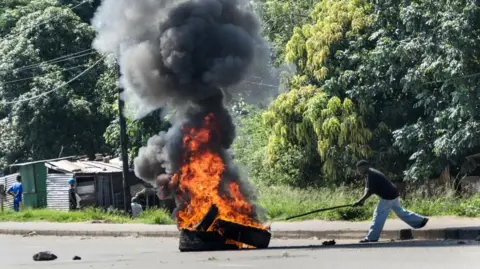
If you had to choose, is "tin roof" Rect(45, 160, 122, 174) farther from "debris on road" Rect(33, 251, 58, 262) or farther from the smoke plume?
"debris on road" Rect(33, 251, 58, 262)

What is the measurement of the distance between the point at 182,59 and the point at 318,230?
17.0ft

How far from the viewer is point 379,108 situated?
92.1 ft

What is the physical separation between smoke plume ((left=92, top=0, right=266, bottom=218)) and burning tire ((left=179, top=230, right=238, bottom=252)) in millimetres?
1000

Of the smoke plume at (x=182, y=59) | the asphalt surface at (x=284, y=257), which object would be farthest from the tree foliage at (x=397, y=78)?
the smoke plume at (x=182, y=59)

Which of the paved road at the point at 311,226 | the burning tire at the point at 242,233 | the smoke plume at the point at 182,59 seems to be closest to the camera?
the burning tire at the point at 242,233

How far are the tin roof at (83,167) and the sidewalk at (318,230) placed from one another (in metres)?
7.53

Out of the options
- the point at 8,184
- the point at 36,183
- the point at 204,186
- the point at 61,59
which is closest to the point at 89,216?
the point at 36,183

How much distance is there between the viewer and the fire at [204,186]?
49.8ft

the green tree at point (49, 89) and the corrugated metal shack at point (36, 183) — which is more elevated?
the green tree at point (49, 89)

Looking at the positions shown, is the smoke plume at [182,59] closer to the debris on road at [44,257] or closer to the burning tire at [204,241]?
the burning tire at [204,241]

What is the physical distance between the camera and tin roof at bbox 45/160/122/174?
3475cm

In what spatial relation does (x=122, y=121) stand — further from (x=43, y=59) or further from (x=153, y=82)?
(x=43, y=59)

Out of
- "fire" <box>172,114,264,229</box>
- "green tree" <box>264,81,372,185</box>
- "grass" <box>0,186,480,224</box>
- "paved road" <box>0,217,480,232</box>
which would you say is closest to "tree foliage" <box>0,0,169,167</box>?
"grass" <box>0,186,480,224</box>

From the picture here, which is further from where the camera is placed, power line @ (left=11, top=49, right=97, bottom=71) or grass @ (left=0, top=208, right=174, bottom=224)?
power line @ (left=11, top=49, right=97, bottom=71)
